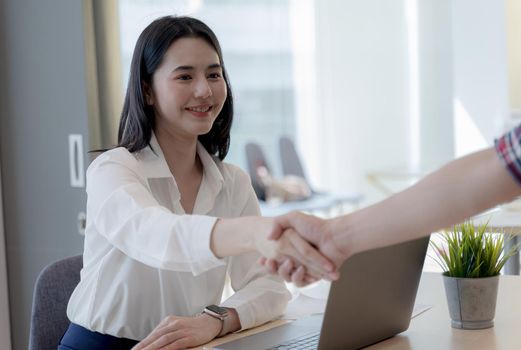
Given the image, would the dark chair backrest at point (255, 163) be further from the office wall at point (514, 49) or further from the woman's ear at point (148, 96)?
the woman's ear at point (148, 96)

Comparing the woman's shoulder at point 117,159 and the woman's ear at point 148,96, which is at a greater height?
the woman's ear at point 148,96

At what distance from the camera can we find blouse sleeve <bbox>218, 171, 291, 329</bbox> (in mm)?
1994

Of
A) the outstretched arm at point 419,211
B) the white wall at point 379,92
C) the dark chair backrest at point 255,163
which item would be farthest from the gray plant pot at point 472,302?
the white wall at point 379,92

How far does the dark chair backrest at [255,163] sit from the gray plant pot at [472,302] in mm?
4583

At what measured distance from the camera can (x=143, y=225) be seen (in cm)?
185

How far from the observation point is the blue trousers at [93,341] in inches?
83.2

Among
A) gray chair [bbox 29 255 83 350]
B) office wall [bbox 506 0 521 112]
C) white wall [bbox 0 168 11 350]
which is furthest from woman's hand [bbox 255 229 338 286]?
office wall [bbox 506 0 521 112]

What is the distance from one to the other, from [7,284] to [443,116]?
5.62 metres

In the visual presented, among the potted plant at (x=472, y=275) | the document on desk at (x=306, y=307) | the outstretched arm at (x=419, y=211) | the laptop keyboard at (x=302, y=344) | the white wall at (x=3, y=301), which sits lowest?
the white wall at (x=3, y=301)

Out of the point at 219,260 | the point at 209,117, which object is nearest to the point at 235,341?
the point at 219,260

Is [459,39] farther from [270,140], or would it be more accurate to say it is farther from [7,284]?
[7,284]

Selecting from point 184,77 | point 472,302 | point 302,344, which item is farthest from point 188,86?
point 472,302

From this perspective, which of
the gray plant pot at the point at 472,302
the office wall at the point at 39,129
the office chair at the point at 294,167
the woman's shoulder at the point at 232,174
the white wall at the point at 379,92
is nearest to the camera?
the gray plant pot at the point at 472,302

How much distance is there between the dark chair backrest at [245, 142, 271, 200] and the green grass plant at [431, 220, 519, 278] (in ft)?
15.0
